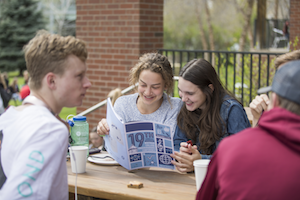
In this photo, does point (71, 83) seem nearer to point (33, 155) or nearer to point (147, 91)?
point (33, 155)

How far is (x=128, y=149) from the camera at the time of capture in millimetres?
2100

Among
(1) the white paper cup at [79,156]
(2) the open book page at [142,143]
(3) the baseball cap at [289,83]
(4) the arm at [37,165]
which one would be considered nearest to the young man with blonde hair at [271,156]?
(3) the baseball cap at [289,83]

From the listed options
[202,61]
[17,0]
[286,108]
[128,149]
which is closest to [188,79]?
[202,61]

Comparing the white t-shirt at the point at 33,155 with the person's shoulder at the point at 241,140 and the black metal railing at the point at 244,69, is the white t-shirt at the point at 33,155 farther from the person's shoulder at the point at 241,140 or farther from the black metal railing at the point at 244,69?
the black metal railing at the point at 244,69

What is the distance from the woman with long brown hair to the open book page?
0.34 m

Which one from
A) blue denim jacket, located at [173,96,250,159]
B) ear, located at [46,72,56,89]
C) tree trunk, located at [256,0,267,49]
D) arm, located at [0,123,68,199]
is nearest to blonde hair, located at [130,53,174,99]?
blue denim jacket, located at [173,96,250,159]

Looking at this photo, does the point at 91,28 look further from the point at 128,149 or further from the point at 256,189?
the point at 256,189

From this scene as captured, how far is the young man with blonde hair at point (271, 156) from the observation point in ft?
3.53

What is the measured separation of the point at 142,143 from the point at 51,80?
88cm

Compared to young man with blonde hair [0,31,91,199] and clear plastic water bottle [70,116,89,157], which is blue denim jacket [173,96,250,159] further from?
young man with blonde hair [0,31,91,199]

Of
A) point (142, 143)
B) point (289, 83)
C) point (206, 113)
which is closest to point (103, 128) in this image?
point (142, 143)

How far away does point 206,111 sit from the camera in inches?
96.0

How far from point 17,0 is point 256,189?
855 inches

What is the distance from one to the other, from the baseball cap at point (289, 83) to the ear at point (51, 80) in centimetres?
84
